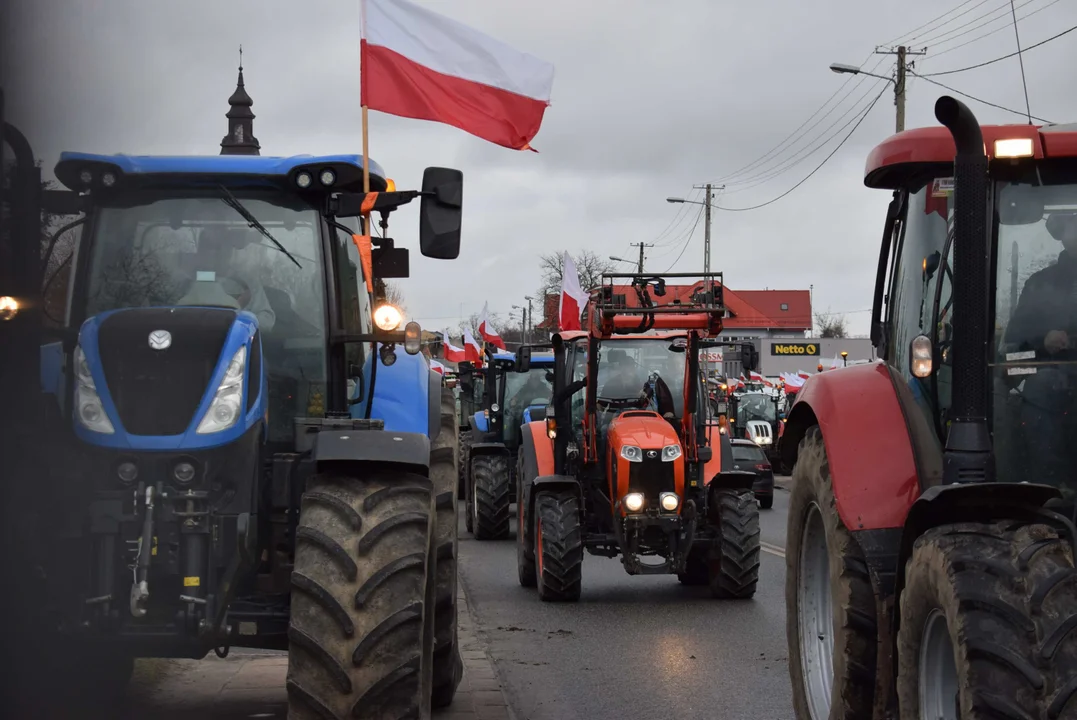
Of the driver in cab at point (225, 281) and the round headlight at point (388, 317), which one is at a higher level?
the driver in cab at point (225, 281)

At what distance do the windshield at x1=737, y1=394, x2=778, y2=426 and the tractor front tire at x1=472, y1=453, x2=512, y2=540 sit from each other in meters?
19.6

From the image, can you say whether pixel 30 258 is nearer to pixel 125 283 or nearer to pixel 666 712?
pixel 125 283

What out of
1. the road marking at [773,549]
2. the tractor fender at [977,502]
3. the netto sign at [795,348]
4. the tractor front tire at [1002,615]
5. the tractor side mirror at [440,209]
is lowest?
the road marking at [773,549]

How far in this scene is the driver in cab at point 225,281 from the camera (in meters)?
5.90

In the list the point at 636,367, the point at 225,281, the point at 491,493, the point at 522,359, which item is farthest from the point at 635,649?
the point at 491,493

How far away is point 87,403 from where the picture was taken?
4.99 meters

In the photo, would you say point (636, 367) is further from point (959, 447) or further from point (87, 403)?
point (959, 447)

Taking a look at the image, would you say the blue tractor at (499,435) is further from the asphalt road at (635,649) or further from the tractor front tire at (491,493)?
the asphalt road at (635,649)

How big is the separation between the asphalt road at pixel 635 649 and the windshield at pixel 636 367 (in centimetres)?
185

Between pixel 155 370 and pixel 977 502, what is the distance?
290 centimetres

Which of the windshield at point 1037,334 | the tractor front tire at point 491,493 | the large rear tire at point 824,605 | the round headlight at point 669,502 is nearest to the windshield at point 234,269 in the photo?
the large rear tire at point 824,605

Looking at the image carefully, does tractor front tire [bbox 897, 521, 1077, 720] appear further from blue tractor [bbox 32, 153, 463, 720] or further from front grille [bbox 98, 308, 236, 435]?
front grille [bbox 98, 308, 236, 435]

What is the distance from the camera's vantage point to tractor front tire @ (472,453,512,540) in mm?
17875

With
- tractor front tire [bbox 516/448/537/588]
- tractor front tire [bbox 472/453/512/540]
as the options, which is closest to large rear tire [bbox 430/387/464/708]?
tractor front tire [bbox 516/448/537/588]
